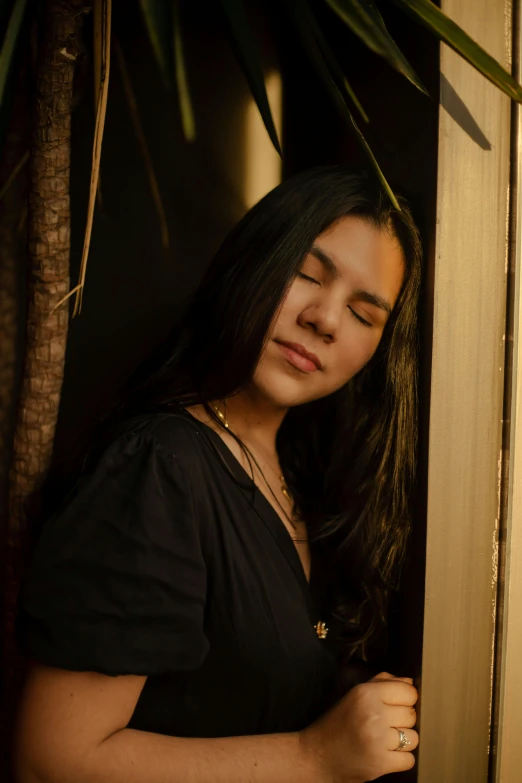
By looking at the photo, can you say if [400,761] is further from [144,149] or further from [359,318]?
[144,149]

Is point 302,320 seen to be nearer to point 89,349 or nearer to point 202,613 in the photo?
point 202,613

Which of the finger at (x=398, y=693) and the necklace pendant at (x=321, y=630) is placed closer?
the finger at (x=398, y=693)

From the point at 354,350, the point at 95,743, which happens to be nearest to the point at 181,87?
the point at 354,350

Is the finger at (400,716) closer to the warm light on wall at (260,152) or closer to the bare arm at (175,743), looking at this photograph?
the bare arm at (175,743)

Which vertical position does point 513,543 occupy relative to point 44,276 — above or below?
below

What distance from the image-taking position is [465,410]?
906mm

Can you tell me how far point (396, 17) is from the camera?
980 millimetres

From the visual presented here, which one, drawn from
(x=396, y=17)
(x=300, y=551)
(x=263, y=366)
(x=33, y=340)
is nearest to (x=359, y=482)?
(x=300, y=551)

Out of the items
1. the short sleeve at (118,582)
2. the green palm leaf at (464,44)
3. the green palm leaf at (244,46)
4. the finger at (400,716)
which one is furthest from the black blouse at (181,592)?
the green palm leaf at (464,44)

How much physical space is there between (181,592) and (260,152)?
2.79 ft

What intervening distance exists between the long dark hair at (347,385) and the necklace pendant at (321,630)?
6 cm

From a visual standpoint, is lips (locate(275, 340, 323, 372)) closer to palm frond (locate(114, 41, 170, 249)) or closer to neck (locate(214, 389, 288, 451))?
neck (locate(214, 389, 288, 451))

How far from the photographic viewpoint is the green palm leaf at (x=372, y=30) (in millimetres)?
766

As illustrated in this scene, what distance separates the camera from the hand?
2.80ft
